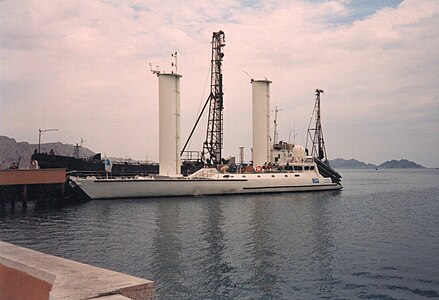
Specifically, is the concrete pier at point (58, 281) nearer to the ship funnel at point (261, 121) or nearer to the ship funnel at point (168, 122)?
the ship funnel at point (168, 122)

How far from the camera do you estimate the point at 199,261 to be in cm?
1830

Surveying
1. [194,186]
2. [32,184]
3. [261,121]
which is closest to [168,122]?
Answer: [194,186]

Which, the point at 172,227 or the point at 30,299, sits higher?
the point at 30,299

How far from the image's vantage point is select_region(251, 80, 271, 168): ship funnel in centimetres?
6706

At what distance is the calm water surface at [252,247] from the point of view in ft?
48.8

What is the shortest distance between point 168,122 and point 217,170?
10152mm

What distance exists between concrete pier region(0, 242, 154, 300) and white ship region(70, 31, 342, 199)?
4365cm

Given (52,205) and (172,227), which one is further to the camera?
(52,205)

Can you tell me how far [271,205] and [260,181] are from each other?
14577 mm

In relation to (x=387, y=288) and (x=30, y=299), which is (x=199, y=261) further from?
(x=30, y=299)

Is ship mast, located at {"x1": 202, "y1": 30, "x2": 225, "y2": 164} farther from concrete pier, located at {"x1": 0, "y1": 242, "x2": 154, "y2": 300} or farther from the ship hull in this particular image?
concrete pier, located at {"x1": 0, "y1": 242, "x2": 154, "y2": 300}

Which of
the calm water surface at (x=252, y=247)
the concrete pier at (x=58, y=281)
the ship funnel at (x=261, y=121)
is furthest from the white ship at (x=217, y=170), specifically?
the concrete pier at (x=58, y=281)

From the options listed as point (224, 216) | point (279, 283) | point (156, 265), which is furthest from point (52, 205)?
point (279, 283)

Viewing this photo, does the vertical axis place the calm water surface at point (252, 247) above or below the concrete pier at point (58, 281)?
below
